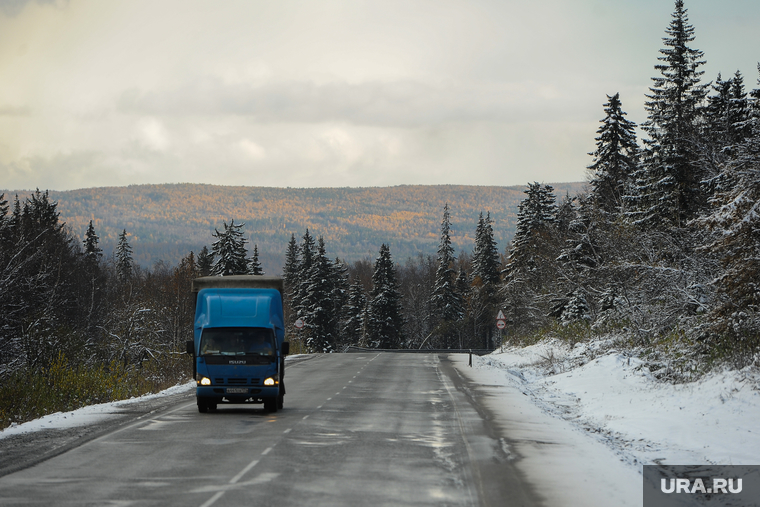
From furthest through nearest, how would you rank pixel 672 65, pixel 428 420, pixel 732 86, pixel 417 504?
pixel 672 65 < pixel 732 86 < pixel 428 420 < pixel 417 504

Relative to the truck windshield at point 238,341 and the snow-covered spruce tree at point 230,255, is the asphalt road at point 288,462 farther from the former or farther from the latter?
the snow-covered spruce tree at point 230,255

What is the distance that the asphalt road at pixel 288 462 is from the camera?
9.86m

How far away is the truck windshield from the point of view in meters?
20.0

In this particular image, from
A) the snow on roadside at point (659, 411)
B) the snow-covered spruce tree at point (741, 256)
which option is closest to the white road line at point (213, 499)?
the snow on roadside at point (659, 411)

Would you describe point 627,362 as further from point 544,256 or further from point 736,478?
point 544,256

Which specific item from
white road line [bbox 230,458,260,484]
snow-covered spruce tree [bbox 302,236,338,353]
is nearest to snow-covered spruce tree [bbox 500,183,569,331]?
snow-covered spruce tree [bbox 302,236,338,353]

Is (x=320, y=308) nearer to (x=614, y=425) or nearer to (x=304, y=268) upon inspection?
(x=304, y=268)

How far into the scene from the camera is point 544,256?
53.2m

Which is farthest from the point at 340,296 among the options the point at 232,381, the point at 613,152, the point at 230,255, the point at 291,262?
the point at 232,381

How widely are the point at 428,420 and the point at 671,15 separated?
42.8 meters

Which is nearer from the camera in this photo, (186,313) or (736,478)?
(736,478)

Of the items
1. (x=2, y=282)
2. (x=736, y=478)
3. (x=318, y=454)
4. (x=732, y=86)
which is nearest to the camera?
(x=736, y=478)

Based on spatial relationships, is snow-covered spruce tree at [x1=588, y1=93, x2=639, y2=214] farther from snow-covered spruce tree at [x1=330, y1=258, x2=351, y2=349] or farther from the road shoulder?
snow-covered spruce tree at [x1=330, y1=258, x2=351, y2=349]

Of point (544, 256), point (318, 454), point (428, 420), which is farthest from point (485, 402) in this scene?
point (544, 256)
